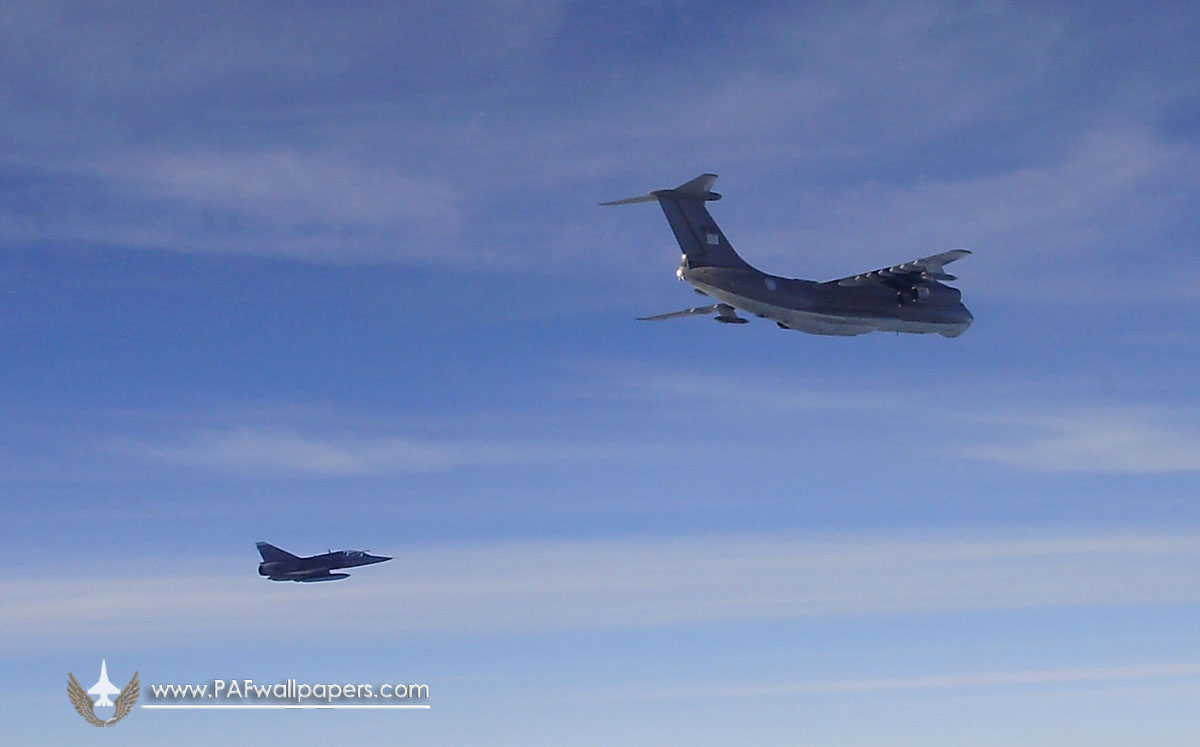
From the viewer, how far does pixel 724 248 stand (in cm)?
7688

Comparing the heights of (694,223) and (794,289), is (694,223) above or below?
above

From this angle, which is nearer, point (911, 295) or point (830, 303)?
point (830, 303)

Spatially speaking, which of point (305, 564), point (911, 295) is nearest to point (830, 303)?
point (911, 295)

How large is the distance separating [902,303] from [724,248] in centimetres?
1588

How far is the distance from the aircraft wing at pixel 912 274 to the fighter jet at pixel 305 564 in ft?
219

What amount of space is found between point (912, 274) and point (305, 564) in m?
74.3

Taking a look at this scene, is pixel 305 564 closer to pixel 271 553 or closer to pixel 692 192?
pixel 271 553

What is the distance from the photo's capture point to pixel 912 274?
82.6 metres

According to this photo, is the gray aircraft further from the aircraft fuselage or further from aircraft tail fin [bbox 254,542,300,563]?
aircraft tail fin [bbox 254,542,300,563]

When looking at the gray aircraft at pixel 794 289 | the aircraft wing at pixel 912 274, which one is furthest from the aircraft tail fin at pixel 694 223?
the aircraft wing at pixel 912 274

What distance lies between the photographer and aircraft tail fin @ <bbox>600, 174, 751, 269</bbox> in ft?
247

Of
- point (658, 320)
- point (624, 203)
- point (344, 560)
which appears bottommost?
point (344, 560)

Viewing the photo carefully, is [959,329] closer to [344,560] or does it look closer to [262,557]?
[344,560]

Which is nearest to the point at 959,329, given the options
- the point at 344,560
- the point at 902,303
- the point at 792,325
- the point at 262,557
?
the point at 902,303
